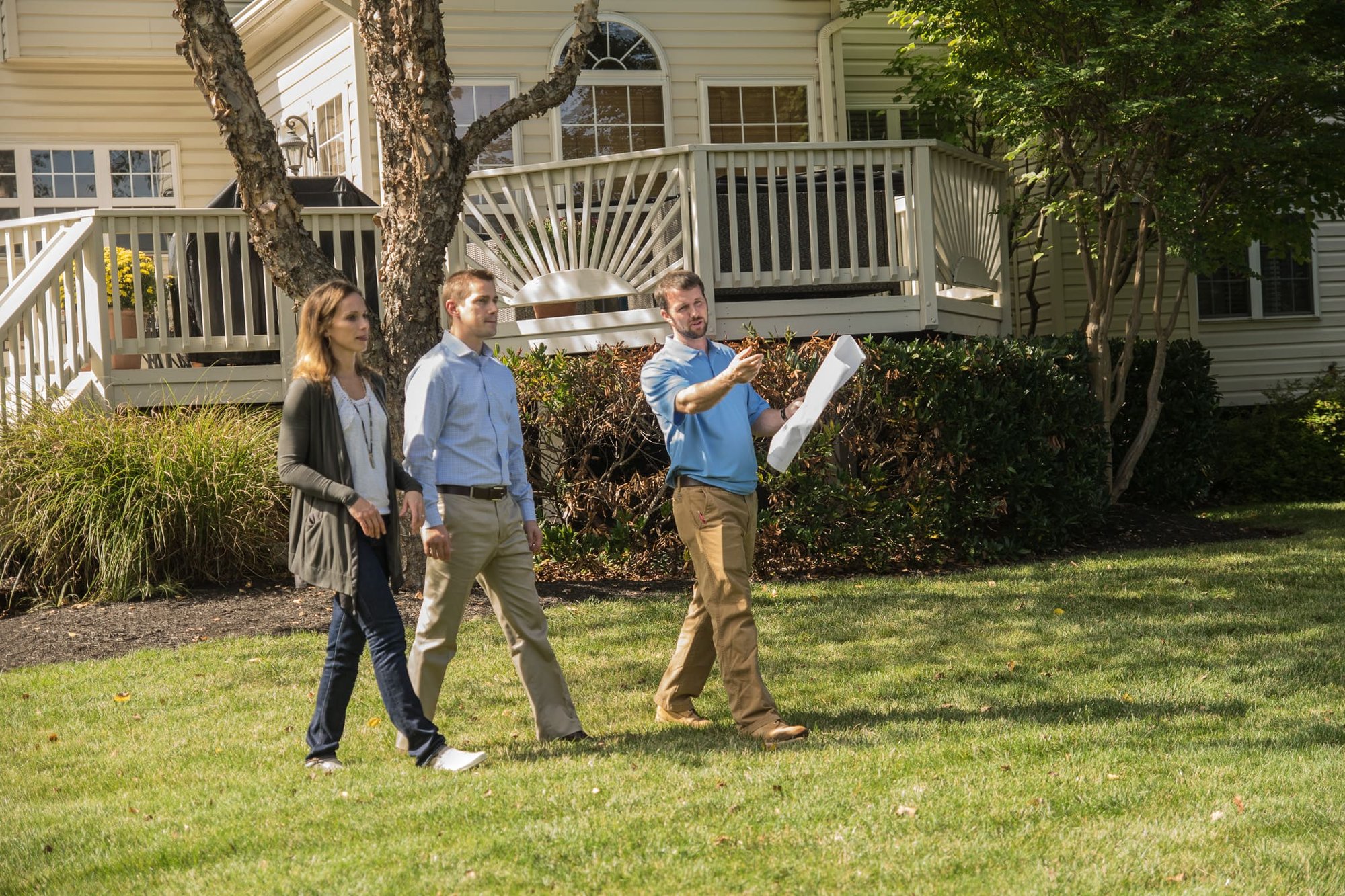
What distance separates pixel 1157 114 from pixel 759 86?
5.13m

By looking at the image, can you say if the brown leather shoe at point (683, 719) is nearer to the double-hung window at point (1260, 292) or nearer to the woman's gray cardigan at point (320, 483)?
the woman's gray cardigan at point (320, 483)

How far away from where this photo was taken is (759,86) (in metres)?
14.4

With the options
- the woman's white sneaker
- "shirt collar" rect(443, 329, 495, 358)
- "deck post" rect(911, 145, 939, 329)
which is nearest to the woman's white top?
"shirt collar" rect(443, 329, 495, 358)

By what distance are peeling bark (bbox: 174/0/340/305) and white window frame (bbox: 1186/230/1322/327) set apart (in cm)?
1052

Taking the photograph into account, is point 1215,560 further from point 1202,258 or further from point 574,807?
point 574,807

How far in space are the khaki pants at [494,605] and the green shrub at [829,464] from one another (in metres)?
4.00

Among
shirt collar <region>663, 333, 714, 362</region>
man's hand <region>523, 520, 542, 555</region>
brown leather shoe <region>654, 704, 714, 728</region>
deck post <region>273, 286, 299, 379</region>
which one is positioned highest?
deck post <region>273, 286, 299, 379</region>

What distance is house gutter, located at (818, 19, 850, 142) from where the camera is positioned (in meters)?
14.3

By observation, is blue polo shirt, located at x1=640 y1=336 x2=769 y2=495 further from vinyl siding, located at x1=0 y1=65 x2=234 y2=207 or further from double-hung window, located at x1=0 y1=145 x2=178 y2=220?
double-hung window, located at x1=0 y1=145 x2=178 y2=220

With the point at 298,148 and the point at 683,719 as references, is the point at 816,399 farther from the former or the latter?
the point at 298,148

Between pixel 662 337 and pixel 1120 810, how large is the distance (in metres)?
6.10

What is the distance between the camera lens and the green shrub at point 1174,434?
1301 cm

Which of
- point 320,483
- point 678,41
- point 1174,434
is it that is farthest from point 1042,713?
point 678,41

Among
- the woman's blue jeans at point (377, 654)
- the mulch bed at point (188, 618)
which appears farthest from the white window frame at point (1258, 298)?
the woman's blue jeans at point (377, 654)
